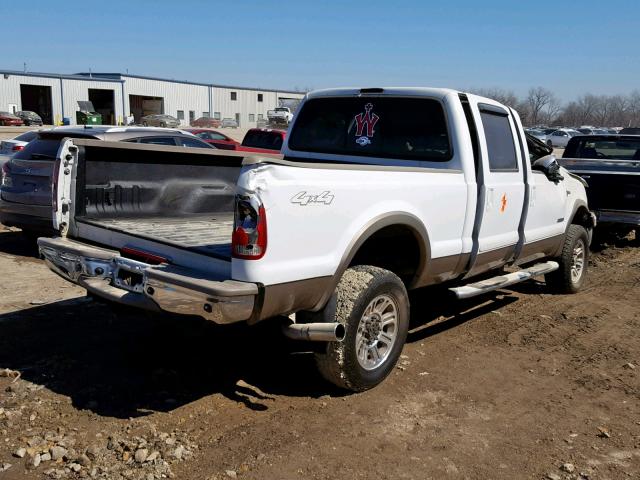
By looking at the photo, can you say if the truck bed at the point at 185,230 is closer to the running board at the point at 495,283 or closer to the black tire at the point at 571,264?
the running board at the point at 495,283

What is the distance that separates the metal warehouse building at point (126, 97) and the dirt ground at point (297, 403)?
2004 inches

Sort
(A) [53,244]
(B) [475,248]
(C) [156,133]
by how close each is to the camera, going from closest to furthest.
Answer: (A) [53,244] → (B) [475,248] → (C) [156,133]

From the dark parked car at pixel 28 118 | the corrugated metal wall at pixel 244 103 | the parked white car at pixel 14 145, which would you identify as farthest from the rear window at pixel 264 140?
the corrugated metal wall at pixel 244 103

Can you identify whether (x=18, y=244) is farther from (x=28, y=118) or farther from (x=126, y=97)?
(x=126, y=97)

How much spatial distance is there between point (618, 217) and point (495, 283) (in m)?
5.27

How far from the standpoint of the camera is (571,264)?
24.4 ft

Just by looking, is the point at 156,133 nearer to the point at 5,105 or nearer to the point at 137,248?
the point at 137,248

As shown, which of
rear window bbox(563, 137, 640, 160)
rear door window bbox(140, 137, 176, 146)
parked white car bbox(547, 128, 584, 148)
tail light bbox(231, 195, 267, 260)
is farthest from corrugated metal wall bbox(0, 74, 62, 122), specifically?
tail light bbox(231, 195, 267, 260)

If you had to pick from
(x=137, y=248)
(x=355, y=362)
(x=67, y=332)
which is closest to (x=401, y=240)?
(x=355, y=362)

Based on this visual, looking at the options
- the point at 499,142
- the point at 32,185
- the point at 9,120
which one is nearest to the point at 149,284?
the point at 499,142

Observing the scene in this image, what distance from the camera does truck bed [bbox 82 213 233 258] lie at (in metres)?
4.16

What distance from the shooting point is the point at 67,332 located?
18.2ft

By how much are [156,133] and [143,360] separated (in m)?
5.89

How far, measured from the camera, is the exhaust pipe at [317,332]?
3.94 metres
